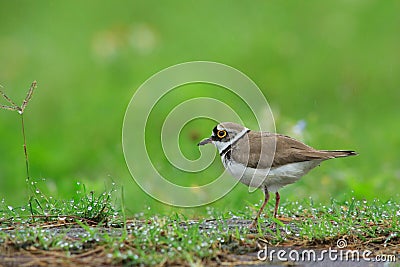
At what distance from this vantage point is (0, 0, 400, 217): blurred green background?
1132 cm

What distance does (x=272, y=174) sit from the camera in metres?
6.62

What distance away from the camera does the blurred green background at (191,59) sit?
11320 mm

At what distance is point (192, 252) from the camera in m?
5.38

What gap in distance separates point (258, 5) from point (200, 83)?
168 inches

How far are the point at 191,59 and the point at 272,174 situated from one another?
327 inches

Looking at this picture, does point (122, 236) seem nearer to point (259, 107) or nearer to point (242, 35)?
point (259, 107)

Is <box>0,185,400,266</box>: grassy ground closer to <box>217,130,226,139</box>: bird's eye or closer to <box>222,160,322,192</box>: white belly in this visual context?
<box>222,160,322,192</box>: white belly

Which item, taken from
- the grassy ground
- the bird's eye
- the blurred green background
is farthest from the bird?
the blurred green background

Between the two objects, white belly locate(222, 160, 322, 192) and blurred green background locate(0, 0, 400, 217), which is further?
blurred green background locate(0, 0, 400, 217)

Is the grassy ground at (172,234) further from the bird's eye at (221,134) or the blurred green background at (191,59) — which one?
the blurred green background at (191,59)

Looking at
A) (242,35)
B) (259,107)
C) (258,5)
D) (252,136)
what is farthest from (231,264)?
(258,5)

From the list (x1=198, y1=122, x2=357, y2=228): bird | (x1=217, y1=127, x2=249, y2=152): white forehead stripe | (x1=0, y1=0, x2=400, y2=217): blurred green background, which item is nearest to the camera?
(x1=198, y1=122, x2=357, y2=228): bird

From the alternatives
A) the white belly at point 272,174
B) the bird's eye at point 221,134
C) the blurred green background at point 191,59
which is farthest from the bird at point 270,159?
the blurred green background at point 191,59

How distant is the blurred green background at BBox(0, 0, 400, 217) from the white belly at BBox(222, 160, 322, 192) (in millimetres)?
2700
